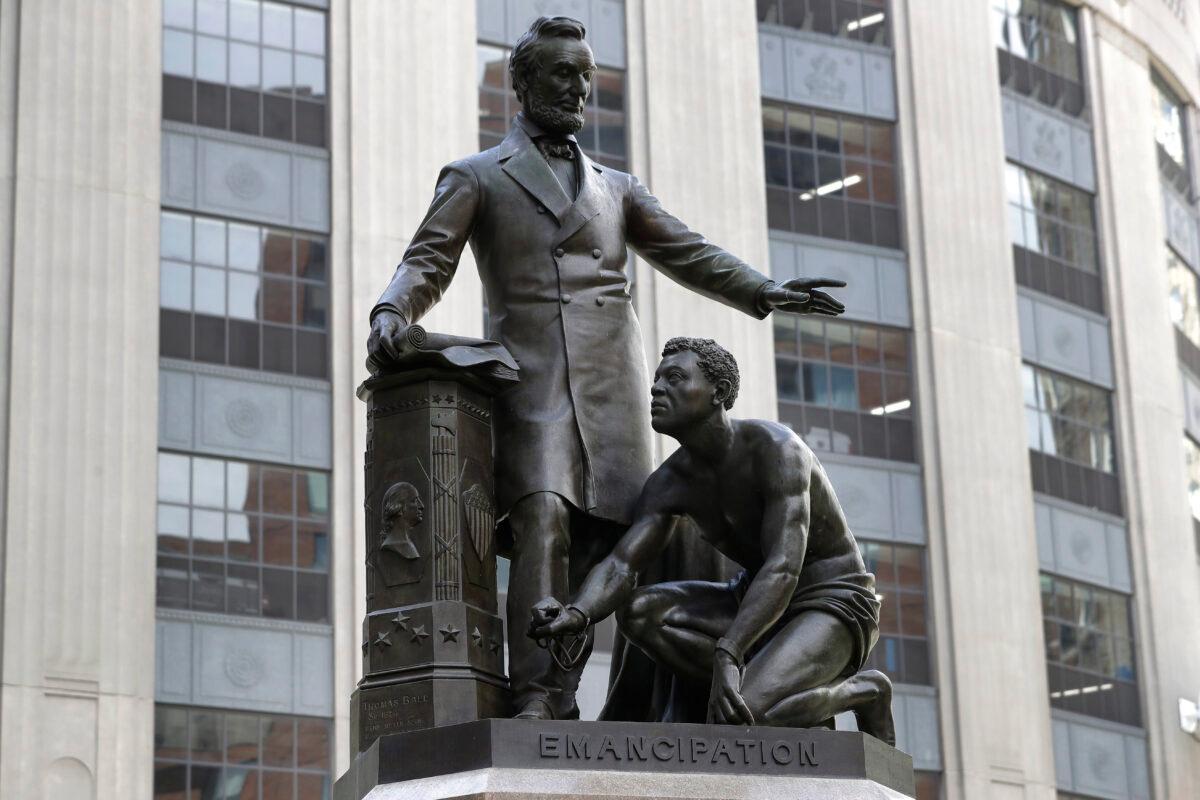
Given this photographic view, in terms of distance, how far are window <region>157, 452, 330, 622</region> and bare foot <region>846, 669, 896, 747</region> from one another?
77.5ft

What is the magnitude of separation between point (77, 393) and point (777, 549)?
80.1 ft

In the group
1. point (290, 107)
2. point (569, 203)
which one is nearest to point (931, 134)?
point (290, 107)

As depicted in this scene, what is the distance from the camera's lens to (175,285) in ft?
113

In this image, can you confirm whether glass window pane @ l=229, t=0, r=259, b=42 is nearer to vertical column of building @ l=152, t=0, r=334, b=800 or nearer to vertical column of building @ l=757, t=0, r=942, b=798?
vertical column of building @ l=152, t=0, r=334, b=800

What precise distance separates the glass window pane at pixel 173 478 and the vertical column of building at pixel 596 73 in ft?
25.4

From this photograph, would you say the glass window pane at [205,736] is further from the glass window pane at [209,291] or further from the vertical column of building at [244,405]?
the glass window pane at [209,291]

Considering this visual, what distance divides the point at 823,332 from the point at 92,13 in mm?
14116

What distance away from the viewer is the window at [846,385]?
129 ft

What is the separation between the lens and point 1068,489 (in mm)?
42750

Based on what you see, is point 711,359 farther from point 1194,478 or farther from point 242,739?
point 1194,478

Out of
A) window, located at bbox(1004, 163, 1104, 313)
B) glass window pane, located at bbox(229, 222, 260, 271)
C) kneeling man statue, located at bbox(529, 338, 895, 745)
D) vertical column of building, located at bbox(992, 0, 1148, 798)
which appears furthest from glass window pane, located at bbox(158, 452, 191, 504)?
kneeling man statue, located at bbox(529, 338, 895, 745)

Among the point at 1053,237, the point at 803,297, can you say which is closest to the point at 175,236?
the point at 1053,237

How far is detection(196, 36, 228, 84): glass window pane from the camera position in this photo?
35438 mm

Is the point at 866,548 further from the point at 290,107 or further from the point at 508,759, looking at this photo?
the point at 508,759
